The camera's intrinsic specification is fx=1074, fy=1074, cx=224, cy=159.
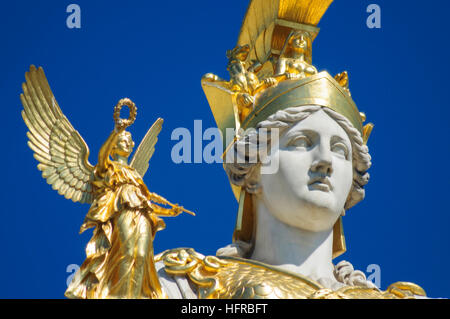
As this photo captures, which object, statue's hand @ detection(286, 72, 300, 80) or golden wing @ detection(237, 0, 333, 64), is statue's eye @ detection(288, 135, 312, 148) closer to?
statue's hand @ detection(286, 72, 300, 80)

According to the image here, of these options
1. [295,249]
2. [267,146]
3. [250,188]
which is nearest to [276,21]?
[267,146]

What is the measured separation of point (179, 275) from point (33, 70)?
2.61 metres

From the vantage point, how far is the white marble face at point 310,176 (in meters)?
11.0

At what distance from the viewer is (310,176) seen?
11.0 meters

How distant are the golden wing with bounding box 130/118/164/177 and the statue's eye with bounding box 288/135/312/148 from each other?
1.59 metres

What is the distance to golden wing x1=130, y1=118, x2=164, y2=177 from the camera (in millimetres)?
11641

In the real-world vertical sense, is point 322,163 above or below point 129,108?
below

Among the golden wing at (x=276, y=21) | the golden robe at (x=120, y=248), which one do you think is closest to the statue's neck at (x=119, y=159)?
the golden robe at (x=120, y=248)

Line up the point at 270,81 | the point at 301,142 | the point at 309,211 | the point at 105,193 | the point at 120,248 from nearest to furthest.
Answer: the point at 120,248 < the point at 105,193 < the point at 309,211 < the point at 301,142 < the point at 270,81

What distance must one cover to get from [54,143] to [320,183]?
9.05 feet

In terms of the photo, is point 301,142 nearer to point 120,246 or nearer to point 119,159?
point 119,159

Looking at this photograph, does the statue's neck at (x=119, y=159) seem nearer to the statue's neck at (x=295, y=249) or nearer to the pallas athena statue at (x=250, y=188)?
the pallas athena statue at (x=250, y=188)
